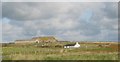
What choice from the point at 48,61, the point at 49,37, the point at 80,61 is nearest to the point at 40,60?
the point at 48,61

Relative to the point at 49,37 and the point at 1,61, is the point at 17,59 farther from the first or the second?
the point at 49,37

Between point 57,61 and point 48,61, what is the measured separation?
0.97 metres

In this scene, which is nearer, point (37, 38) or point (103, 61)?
point (103, 61)

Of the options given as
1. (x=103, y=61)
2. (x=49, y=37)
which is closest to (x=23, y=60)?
(x=103, y=61)

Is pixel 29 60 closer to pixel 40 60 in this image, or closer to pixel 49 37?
pixel 40 60

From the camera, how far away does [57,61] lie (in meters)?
34.2

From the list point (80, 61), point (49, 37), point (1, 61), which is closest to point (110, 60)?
point (80, 61)

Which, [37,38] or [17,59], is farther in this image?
[37,38]

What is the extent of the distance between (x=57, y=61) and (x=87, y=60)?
3.26m

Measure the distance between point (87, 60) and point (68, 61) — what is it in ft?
7.81

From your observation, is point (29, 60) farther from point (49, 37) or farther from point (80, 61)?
point (49, 37)

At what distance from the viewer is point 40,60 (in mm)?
33594

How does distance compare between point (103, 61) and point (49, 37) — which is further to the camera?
point (49, 37)

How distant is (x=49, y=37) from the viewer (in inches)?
5182
